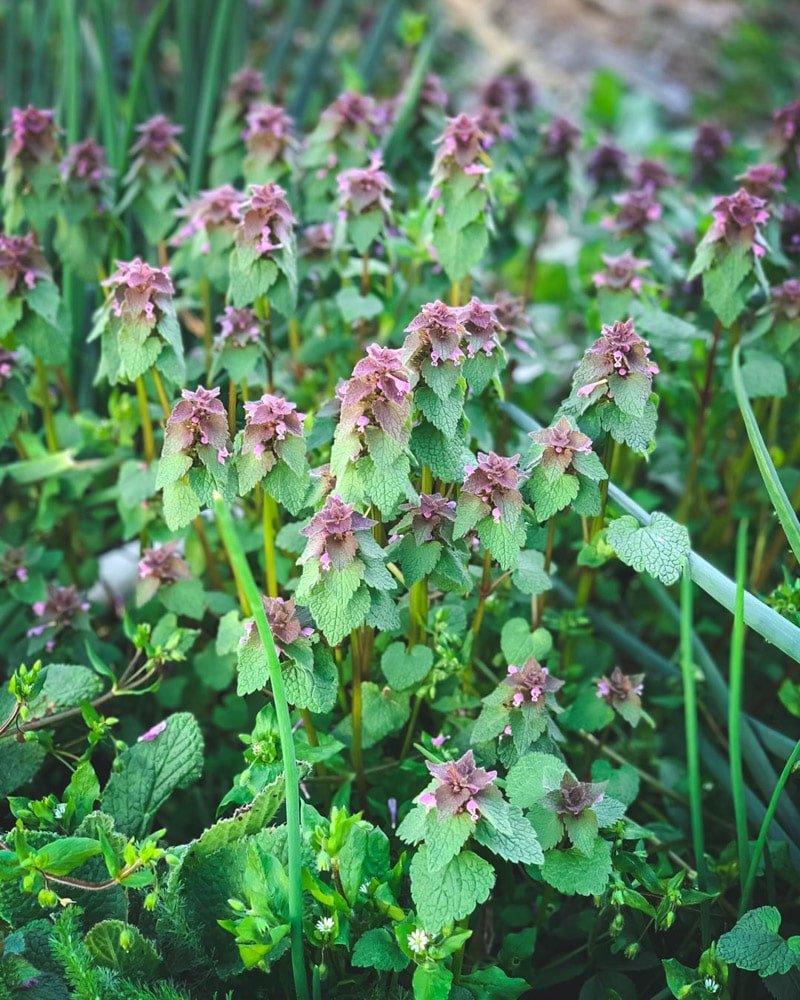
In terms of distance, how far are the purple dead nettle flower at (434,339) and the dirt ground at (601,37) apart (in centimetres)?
352

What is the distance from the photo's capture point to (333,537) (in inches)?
44.1

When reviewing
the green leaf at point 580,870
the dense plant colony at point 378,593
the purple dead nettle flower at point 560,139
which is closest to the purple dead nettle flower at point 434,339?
the dense plant colony at point 378,593

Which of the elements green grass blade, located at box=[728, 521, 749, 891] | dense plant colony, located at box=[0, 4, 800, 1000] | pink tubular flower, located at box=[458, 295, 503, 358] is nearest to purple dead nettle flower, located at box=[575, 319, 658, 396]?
dense plant colony, located at box=[0, 4, 800, 1000]

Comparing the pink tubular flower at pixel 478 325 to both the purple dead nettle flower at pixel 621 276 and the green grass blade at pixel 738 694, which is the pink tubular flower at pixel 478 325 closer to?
the green grass blade at pixel 738 694

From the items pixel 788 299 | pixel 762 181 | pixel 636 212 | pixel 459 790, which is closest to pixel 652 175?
pixel 636 212

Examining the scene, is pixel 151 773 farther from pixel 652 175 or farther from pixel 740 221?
pixel 652 175

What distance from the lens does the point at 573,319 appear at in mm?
2750

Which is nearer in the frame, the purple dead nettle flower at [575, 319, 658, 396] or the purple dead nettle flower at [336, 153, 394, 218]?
the purple dead nettle flower at [575, 319, 658, 396]

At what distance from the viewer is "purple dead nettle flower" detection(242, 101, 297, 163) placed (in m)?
1.77

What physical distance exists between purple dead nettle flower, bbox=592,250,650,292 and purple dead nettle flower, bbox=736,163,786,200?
0.23 m

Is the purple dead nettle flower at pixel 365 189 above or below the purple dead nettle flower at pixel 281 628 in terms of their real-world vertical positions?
above

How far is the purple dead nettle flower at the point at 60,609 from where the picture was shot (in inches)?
60.7

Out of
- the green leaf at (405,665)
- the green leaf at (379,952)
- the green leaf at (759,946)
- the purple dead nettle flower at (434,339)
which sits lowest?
the green leaf at (379,952)

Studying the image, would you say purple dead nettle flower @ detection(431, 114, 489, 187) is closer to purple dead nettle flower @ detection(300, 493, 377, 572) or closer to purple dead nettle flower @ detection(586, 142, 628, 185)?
purple dead nettle flower @ detection(300, 493, 377, 572)
